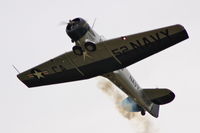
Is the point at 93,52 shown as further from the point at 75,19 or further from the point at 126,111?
the point at 126,111

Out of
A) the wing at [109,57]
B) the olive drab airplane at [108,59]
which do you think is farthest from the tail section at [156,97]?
the wing at [109,57]

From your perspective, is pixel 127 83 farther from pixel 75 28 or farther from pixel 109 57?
pixel 75 28

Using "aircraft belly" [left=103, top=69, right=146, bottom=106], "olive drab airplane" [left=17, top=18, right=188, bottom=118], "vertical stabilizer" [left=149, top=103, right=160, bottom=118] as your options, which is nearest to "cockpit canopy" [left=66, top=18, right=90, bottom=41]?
"olive drab airplane" [left=17, top=18, right=188, bottom=118]

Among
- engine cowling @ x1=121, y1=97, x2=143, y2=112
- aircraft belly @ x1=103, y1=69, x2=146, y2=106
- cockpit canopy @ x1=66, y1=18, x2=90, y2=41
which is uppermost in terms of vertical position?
cockpit canopy @ x1=66, y1=18, x2=90, y2=41

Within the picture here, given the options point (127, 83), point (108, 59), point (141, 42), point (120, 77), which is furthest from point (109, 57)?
point (127, 83)

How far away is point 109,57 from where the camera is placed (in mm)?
31406

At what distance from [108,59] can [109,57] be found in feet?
0.44

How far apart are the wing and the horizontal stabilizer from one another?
15.2 feet

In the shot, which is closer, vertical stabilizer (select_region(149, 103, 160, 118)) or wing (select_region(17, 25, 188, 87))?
wing (select_region(17, 25, 188, 87))

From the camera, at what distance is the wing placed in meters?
29.9

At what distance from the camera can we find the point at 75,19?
30.2 m

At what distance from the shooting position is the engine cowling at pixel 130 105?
1419 inches

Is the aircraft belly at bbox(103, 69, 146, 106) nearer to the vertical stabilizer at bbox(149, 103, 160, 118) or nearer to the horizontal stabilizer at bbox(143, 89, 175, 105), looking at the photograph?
the horizontal stabilizer at bbox(143, 89, 175, 105)

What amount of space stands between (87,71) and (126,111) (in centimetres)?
525
